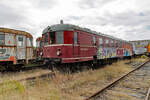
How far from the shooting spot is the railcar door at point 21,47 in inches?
406

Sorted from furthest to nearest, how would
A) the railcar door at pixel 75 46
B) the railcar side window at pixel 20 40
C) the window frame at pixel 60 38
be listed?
the railcar side window at pixel 20 40, the railcar door at pixel 75 46, the window frame at pixel 60 38

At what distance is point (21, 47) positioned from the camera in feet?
34.8

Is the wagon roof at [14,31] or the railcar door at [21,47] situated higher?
the wagon roof at [14,31]

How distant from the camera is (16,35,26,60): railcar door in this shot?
33.8 feet

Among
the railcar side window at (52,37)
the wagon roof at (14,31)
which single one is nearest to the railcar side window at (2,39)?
the wagon roof at (14,31)

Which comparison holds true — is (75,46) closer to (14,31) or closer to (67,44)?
(67,44)

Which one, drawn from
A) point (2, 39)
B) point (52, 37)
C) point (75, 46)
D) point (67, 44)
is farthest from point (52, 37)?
point (2, 39)

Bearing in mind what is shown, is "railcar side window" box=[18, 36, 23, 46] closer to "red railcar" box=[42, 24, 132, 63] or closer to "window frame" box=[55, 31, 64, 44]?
"red railcar" box=[42, 24, 132, 63]

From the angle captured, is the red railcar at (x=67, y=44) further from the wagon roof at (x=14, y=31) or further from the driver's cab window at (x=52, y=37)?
the wagon roof at (x=14, y=31)

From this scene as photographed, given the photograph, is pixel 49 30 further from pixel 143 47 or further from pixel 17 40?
pixel 143 47

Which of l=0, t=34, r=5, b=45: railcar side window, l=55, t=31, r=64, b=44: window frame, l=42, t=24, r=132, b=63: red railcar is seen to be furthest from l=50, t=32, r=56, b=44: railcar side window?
l=0, t=34, r=5, b=45: railcar side window

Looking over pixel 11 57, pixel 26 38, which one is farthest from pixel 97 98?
pixel 26 38

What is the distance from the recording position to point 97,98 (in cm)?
422

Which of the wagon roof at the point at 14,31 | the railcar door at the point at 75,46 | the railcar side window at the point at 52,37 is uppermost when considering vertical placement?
the wagon roof at the point at 14,31
